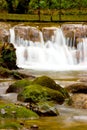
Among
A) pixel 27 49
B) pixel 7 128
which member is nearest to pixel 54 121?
pixel 7 128

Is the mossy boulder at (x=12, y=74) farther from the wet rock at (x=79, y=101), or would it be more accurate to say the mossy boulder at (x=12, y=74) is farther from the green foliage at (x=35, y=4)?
the green foliage at (x=35, y=4)

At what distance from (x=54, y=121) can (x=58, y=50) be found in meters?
25.3

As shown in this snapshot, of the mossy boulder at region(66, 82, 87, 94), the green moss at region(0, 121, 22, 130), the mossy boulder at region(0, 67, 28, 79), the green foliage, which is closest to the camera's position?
the green moss at region(0, 121, 22, 130)

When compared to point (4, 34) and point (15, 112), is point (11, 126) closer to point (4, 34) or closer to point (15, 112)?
point (15, 112)

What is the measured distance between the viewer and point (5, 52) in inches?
1182

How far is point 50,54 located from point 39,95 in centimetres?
2145

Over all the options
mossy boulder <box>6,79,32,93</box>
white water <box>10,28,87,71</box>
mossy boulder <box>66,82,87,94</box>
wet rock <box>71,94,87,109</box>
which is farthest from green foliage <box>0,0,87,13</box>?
wet rock <box>71,94,87,109</box>

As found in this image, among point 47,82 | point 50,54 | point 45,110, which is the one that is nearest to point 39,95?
point 47,82

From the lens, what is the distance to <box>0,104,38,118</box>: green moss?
38.8 ft

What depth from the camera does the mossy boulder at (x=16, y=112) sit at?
11.8 metres

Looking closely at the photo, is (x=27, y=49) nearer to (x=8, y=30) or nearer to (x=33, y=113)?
(x=8, y=30)

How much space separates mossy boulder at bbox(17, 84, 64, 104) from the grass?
27532mm

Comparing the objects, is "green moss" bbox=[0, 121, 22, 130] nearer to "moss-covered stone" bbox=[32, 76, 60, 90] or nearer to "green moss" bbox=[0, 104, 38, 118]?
"green moss" bbox=[0, 104, 38, 118]

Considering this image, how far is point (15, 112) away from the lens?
39.3 ft
